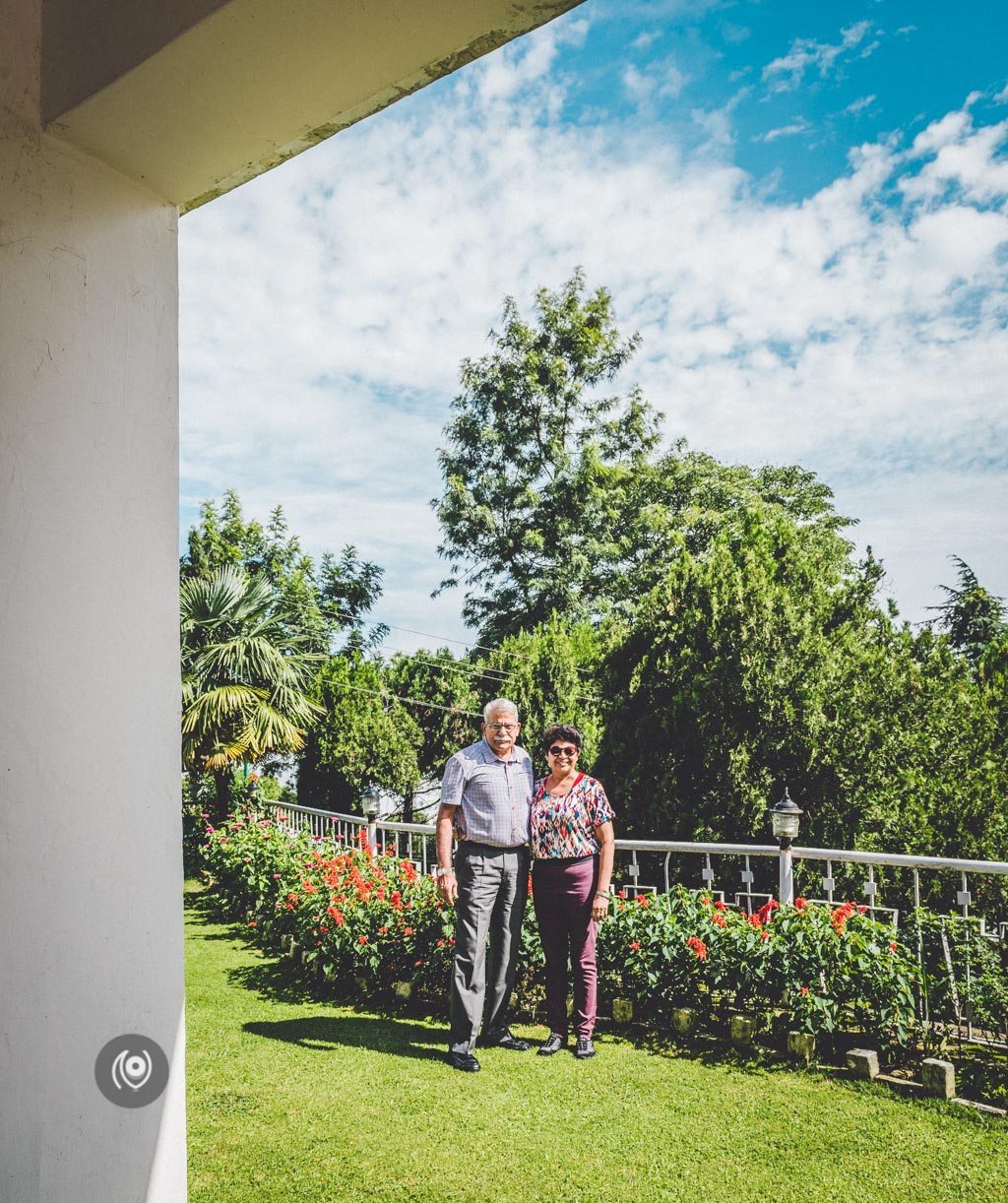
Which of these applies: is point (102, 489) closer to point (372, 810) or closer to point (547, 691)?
point (372, 810)

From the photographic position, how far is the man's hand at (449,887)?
424 cm

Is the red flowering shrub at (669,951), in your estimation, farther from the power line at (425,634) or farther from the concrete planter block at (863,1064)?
the power line at (425,634)

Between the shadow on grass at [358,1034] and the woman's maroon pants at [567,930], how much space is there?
2.19ft

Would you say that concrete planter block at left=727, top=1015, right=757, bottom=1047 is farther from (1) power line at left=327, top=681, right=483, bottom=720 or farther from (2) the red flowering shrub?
(1) power line at left=327, top=681, right=483, bottom=720

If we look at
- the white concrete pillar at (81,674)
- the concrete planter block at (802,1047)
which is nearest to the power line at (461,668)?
the concrete planter block at (802,1047)

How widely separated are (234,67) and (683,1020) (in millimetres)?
4687

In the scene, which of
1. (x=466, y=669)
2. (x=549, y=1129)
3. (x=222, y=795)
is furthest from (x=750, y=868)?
(x=466, y=669)

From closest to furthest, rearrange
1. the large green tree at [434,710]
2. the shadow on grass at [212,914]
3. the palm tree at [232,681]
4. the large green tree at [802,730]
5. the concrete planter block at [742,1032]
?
1. the concrete planter block at [742,1032]
2. the shadow on grass at [212,914]
3. the large green tree at [802,730]
4. the palm tree at [232,681]
5. the large green tree at [434,710]

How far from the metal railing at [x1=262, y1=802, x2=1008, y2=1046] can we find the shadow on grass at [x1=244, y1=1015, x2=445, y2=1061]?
1.54m

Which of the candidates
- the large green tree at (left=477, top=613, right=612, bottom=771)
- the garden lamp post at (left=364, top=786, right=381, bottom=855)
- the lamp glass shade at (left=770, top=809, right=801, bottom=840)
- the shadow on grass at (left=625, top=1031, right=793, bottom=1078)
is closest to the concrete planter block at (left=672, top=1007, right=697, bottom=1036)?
the shadow on grass at (left=625, top=1031, right=793, bottom=1078)

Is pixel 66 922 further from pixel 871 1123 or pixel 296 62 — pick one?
pixel 871 1123

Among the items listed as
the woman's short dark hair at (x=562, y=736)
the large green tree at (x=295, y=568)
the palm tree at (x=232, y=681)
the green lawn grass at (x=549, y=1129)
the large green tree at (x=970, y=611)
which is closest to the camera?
the green lawn grass at (x=549, y=1129)

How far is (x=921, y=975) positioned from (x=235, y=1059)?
3315mm

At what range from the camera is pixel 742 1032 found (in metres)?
4.41
